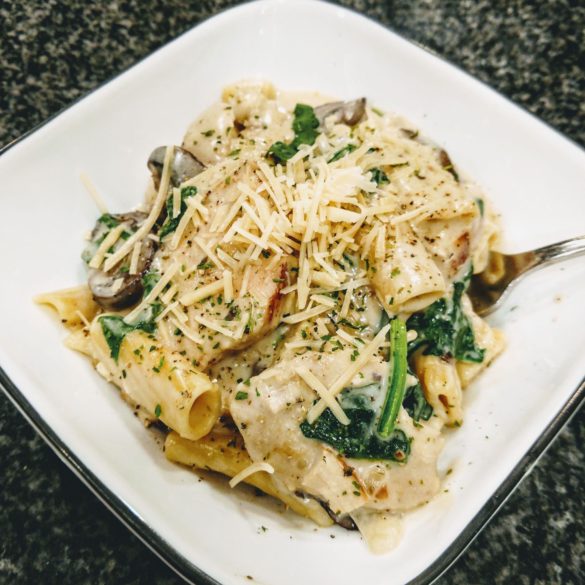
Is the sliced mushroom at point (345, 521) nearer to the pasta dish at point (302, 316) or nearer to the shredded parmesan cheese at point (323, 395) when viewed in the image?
the pasta dish at point (302, 316)

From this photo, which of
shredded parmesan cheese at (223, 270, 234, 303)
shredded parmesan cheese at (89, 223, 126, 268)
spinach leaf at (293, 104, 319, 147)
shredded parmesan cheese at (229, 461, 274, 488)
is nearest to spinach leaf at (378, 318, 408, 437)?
shredded parmesan cheese at (229, 461, 274, 488)

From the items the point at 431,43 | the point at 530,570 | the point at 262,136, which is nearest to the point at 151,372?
the point at 262,136

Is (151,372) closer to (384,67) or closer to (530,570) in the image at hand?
(530,570)

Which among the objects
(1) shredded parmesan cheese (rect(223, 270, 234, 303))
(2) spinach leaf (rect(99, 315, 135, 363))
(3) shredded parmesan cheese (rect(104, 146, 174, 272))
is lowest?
(2) spinach leaf (rect(99, 315, 135, 363))

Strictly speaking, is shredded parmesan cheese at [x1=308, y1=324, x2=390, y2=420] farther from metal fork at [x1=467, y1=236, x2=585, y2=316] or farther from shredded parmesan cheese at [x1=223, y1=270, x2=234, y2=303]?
metal fork at [x1=467, y1=236, x2=585, y2=316]

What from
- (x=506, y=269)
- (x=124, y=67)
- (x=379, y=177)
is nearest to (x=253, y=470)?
(x=379, y=177)
